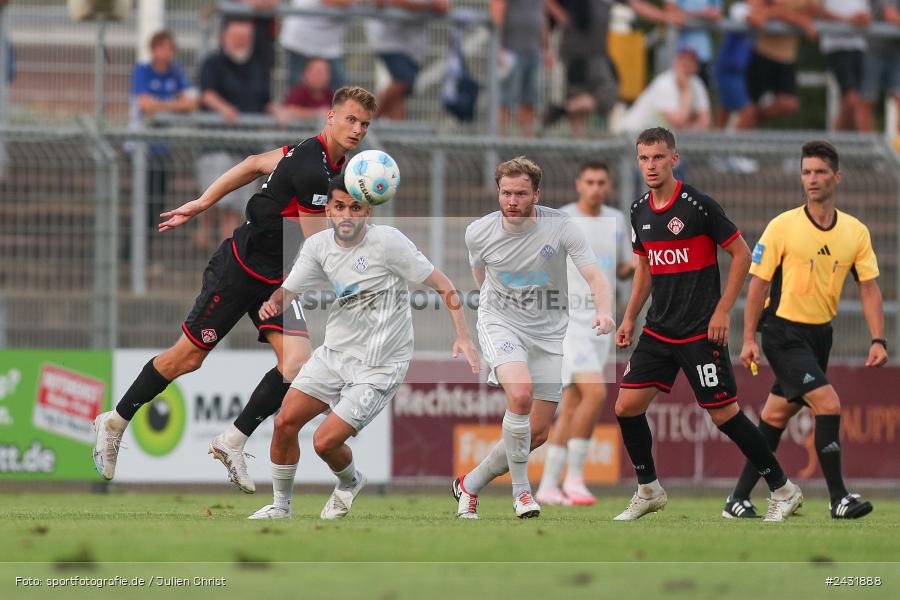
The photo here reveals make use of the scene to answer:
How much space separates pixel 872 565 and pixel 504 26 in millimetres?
11852

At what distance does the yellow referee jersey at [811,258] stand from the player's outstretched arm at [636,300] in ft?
2.71

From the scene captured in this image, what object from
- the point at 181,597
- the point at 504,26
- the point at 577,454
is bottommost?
the point at 577,454

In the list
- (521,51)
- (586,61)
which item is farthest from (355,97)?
(586,61)

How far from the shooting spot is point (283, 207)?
10.5 metres

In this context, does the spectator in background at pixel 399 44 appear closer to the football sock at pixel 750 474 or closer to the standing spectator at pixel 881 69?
the standing spectator at pixel 881 69

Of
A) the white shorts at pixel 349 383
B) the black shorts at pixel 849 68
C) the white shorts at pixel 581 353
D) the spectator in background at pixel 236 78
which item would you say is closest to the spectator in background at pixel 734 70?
the black shorts at pixel 849 68

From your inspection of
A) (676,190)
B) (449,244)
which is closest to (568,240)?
(676,190)

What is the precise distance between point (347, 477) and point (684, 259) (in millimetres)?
2583

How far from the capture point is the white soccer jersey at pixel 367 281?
973cm

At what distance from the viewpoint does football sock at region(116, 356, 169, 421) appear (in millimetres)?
10750

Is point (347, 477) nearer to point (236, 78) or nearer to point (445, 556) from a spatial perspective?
point (445, 556)

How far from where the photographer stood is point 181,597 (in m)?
6.27

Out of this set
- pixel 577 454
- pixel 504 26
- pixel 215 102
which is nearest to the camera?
pixel 577 454

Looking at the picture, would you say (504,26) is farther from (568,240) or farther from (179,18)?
(568,240)
